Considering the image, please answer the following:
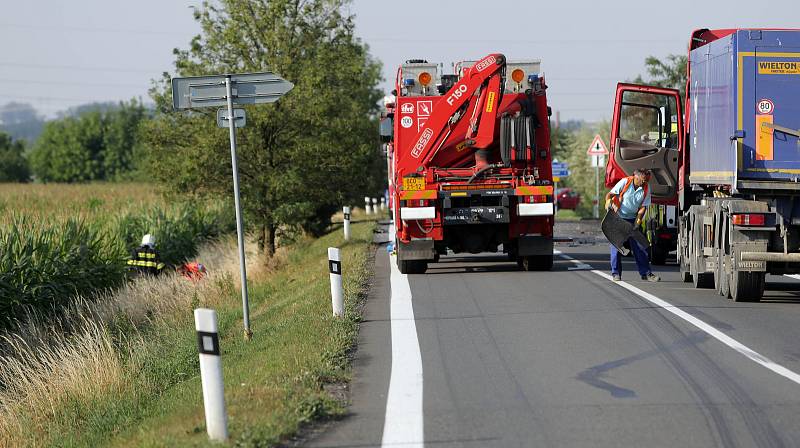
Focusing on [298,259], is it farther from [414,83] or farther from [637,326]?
[637,326]

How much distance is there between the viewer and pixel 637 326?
11.4 meters

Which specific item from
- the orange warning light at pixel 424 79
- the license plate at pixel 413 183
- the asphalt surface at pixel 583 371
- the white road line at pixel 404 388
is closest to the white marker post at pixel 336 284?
the asphalt surface at pixel 583 371

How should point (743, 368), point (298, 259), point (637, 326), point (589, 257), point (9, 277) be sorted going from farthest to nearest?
point (298, 259), point (589, 257), point (9, 277), point (637, 326), point (743, 368)

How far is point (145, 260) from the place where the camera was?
21.9 metres

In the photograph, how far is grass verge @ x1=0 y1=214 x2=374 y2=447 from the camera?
7.59m

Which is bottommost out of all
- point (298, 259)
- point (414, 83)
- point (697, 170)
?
point (298, 259)

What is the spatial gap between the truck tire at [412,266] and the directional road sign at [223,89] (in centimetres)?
624

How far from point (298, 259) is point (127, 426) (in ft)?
61.4

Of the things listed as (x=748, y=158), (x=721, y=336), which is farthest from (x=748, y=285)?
(x=721, y=336)

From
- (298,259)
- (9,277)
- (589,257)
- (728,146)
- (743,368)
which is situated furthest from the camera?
(298,259)

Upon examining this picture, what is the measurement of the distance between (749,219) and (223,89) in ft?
21.2

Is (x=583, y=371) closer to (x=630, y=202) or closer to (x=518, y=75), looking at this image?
(x=630, y=202)

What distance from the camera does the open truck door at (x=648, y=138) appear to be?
17781 millimetres

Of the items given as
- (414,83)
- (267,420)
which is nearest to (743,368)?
(267,420)
